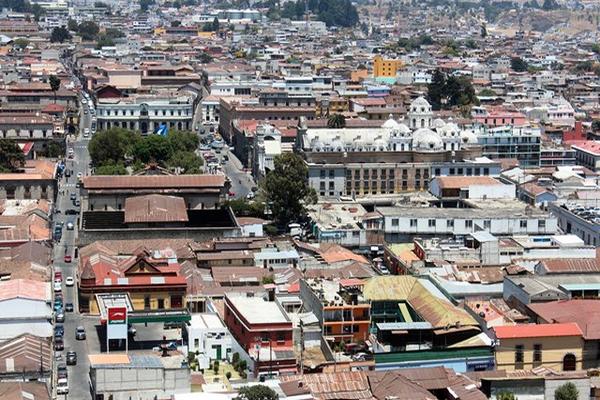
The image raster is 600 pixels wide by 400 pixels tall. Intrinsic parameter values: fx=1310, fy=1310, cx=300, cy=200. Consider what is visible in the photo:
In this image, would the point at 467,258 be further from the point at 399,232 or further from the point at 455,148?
the point at 455,148

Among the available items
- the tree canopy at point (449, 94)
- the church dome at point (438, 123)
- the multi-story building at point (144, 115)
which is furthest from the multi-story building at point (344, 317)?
the tree canopy at point (449, 94)

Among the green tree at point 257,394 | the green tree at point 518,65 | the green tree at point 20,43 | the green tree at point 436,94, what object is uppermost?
the green tree at point 257,394

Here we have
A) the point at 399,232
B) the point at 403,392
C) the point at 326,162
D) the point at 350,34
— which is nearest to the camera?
the point at 403,392

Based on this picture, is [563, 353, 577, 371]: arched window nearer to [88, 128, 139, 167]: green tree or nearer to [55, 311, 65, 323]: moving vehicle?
[55, 311, 65, 323]: moving vehicle

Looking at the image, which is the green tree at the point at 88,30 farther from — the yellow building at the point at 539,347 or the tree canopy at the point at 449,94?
the yellow building at the point at 539,347

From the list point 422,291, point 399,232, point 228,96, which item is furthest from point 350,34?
point 422,291
